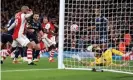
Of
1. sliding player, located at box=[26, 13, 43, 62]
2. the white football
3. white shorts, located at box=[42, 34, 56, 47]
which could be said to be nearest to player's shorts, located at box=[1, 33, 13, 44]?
sliding player, located at box=[26, 13, 43, 62]

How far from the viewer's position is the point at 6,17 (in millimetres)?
24094

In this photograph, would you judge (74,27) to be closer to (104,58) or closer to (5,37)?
(104,58)

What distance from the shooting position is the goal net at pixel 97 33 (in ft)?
33.0

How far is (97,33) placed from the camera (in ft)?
33.8

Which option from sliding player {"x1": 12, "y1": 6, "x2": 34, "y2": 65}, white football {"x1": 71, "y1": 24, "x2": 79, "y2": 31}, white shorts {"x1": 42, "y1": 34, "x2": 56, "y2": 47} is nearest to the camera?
white football {"x1": 71, "y1": 24, "x2": 79, "y2": 31}

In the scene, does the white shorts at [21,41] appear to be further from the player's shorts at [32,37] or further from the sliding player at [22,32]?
the player's shorts at [32,37]

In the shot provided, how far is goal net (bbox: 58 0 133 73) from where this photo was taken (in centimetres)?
1007

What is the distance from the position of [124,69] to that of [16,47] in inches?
Result: 132

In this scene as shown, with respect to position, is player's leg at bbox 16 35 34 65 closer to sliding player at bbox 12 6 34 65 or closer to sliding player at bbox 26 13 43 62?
sliding player at bbox 12 6 34 65

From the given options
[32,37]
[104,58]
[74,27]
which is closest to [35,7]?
[32,37]

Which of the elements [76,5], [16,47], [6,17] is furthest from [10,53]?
[6,17]

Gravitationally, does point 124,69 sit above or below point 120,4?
below

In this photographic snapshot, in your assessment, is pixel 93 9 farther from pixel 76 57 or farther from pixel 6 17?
pixel 6 17

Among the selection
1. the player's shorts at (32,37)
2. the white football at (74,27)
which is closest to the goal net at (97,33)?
the white football at (74,27)
